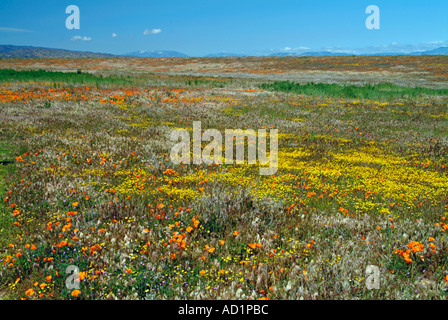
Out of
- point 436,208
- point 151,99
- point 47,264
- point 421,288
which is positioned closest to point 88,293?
point 47,264

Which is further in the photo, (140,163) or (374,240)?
(140,163)

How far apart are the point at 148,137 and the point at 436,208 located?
32.0 feet

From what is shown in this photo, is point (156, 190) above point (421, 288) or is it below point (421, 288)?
above

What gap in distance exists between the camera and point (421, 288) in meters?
3.38

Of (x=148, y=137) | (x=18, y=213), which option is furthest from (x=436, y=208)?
(x=148, y=137)

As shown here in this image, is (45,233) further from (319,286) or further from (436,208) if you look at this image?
(436,208)

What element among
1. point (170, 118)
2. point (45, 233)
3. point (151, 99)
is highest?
point (151, 99)

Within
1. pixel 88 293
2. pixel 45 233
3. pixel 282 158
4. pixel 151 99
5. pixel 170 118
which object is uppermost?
pixel 151 99

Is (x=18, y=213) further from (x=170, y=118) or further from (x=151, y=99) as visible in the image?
(x=151, y=99)

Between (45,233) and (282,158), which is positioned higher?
(282,158)

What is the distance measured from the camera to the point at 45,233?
4.42 metres

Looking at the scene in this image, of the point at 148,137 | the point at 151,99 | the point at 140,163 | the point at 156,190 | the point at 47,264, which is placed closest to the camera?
the point at 47,264
